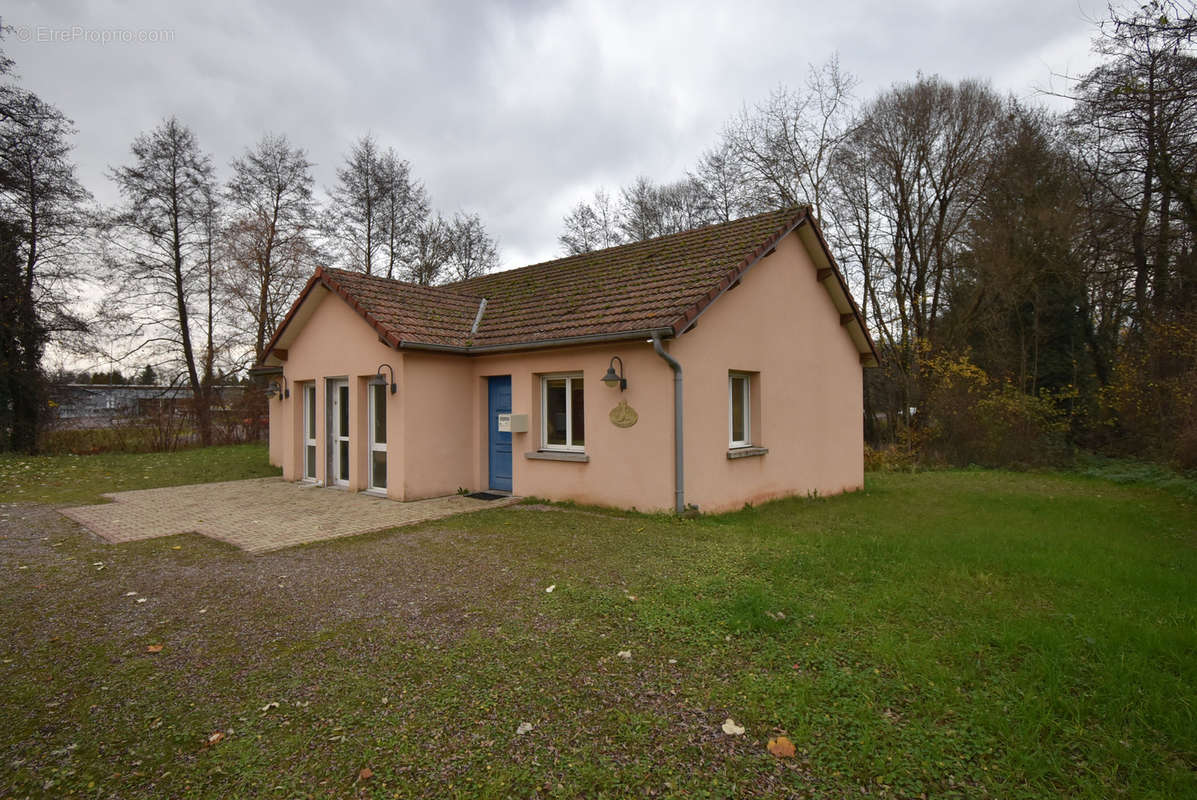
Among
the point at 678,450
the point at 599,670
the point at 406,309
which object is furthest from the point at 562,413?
the point at 599,670

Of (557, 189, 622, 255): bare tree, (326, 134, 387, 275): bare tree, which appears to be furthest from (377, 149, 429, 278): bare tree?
(557, 189, 622, 255): bare tree

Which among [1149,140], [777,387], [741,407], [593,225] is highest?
[593,225]

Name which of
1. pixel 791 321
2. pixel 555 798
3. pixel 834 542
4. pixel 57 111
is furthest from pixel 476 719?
pixel 57 111

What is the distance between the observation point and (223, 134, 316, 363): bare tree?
2306 centimetres

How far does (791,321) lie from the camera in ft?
36.6

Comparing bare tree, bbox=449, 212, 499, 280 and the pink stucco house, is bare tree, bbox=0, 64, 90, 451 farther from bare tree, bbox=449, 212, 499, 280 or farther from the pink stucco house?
bare tree, bbox=449, 212, 499, 280

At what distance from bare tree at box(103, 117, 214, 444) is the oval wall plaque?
63.8ft

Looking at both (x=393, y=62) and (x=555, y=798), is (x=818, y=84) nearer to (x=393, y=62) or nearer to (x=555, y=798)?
(x=393, y=62)

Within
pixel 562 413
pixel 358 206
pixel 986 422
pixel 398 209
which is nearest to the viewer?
pixel 562 413

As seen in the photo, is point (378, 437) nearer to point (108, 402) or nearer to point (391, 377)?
point (391, 377)

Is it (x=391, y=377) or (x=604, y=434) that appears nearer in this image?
(x=604, y=434)

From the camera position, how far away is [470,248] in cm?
2777

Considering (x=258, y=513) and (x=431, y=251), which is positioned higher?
(x=431, y=251)

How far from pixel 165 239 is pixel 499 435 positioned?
65.8ft
